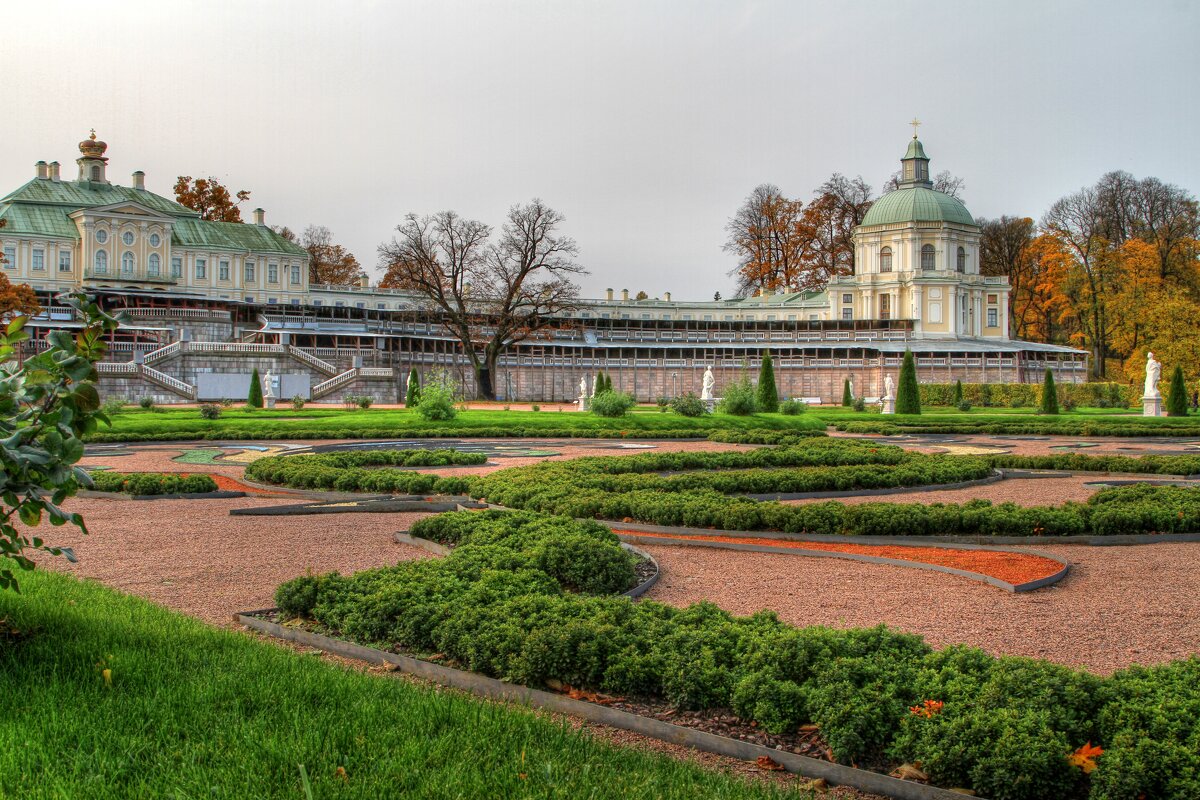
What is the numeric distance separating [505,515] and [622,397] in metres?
24.2

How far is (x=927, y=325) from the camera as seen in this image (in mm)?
78500

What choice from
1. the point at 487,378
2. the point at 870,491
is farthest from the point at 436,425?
the point at 487,378

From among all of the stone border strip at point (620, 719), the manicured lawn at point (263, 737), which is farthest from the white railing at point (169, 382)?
the manicured lawn at point (263, 737)

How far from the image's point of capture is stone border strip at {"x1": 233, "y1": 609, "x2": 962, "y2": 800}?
4.59 meters

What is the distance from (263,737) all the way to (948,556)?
25.2 ft

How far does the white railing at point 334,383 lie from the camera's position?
186 ft

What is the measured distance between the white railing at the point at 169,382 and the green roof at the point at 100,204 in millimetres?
22046

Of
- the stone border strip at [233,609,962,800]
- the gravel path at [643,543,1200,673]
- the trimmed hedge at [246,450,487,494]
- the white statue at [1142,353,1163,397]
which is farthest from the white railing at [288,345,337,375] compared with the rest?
the stone border strip at [233,609,962,800]

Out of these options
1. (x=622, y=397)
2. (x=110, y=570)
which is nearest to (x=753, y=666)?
(x=110, y=570)

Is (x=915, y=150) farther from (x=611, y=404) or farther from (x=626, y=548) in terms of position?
(x=626, y=548)

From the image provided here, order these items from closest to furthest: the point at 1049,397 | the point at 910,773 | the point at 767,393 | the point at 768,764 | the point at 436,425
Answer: the point at 910,773, the point at 768,764, the point at 436,425, the point at 767,393, the point at 1049,397

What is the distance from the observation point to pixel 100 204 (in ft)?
227

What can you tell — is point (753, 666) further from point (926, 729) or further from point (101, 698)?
point (101, 698)

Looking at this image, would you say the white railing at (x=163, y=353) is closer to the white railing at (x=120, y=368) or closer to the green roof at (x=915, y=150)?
the white railing at (x=120, y=368)
